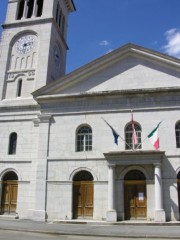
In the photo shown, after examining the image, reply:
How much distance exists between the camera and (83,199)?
1939 centimetres

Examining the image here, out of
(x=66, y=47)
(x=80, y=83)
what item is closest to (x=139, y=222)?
(x=80, y=83)

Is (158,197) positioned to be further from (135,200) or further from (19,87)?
(19,87)

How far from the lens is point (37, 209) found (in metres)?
19.5

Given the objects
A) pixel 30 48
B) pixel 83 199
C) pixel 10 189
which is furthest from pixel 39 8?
pixel 83 199

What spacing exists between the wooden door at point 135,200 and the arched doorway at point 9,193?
24.8 ft

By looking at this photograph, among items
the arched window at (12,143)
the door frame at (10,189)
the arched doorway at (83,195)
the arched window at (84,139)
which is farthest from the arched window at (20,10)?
the arched doorway at (83,195)

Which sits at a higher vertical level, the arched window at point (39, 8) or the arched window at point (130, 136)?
the arched window at point (39, 8)

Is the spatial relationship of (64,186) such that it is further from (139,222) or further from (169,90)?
(169,90)

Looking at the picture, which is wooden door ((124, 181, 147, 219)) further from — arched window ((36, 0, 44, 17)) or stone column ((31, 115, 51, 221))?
arched window ((36, 0, 44, 17))

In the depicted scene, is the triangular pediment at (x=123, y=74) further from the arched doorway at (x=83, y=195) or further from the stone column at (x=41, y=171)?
the arched doorway at (x=83, y=195)

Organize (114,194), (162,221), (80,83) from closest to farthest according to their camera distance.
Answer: (162,221) → (114,194) → (80,83)

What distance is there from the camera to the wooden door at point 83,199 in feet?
62.7

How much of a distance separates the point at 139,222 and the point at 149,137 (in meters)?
4.83

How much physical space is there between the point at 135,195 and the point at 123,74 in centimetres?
789
